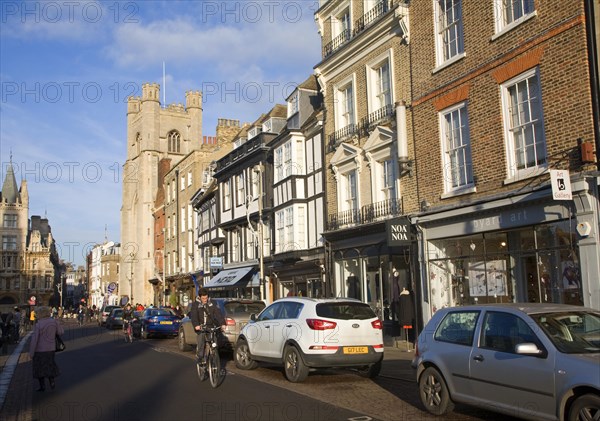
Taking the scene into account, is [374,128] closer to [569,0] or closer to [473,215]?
[473,215]

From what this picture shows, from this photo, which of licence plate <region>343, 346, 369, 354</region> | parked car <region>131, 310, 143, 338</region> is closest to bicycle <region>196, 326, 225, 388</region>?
licence plate <region>343, 346, 369, 354</region>

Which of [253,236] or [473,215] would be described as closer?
[473,215]

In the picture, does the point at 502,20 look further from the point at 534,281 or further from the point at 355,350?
Result: the point at 355,350

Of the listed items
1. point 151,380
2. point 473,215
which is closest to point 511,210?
point 473,215

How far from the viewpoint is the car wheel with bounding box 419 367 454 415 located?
827 cm

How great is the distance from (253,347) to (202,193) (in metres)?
31.5

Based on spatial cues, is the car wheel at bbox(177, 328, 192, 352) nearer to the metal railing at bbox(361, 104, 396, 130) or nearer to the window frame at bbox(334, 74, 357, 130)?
the metal railing at bbox(361, 104, 396, 130)

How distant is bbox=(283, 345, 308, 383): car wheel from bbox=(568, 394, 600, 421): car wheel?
235 inches

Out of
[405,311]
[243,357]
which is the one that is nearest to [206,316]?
[243,357]

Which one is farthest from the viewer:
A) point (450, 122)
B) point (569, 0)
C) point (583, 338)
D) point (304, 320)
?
point (450, 122)

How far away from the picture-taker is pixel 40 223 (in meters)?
119

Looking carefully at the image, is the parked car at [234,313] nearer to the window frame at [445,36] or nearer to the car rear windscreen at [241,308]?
the car rear windscreen at [241,308]

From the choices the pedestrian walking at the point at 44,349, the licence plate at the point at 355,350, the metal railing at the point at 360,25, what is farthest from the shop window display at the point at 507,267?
the pedestrian walking at the point at 44,349

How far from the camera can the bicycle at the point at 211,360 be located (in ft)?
37.0
